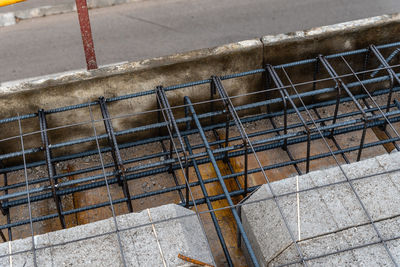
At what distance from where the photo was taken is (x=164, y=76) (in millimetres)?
7715

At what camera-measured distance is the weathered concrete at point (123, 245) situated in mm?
4754

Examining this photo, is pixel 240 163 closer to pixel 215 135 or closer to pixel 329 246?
pixel 215 135

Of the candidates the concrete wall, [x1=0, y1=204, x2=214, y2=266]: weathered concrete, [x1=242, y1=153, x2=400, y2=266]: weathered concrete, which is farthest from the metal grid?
[x1=0, y1=204, x2=214, y2=266]: weathered concrete

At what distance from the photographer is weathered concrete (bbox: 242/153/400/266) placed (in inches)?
189

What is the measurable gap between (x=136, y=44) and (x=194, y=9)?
6.83 ft

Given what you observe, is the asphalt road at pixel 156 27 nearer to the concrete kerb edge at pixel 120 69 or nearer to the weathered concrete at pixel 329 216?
the concrete kerb edge at pixel 120 69

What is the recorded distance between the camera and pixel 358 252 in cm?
471

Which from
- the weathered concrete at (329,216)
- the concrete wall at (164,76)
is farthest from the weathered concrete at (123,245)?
the concrete wall at (164,76)

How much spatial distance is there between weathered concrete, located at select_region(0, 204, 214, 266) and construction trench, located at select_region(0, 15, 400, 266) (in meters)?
1.82

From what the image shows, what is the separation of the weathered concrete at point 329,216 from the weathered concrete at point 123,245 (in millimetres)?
646

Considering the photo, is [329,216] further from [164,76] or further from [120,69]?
[120,69]

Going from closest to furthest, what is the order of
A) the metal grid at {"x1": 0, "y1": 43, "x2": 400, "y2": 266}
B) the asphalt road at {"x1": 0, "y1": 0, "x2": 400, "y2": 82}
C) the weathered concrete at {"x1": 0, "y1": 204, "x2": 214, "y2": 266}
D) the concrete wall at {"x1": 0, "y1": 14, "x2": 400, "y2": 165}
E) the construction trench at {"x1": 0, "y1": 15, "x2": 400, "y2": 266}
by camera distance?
Answer: 1. the weathered concrete at {"x1": 0, "y1": 204, "x2": 214, "y2": 266}
2. the metal grid at {"x1": 0, "y1": 43, "x2": 400, "y2": 266}
3. the construction trench at {"x1": 0, "y1": 15, "x2": 400, "y2": 266}
4. the concrete wall at {"x1": 0, "y1": 14, "x2": 400, "y2": 165}
5. the asphalt road at {"x1": 0, "y1": 0, "x2": 400, "y2": 82}

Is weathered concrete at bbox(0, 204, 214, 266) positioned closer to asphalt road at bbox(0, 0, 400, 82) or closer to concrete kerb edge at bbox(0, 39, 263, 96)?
concrete kerb edge at bbox(0, 39, 263, 96)

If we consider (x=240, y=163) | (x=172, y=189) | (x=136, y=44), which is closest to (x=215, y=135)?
(x=240, y=163)
